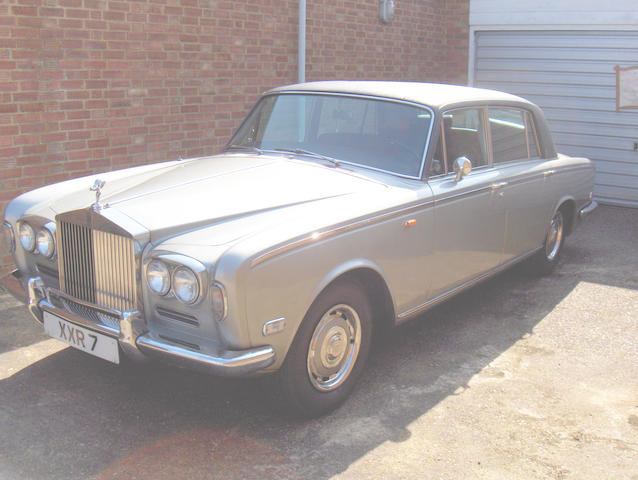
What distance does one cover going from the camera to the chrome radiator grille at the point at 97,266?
3344 mm

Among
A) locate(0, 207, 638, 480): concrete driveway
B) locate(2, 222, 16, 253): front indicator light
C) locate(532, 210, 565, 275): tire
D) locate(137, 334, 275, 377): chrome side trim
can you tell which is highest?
locate(2, 222, 16, 253): front indicator light

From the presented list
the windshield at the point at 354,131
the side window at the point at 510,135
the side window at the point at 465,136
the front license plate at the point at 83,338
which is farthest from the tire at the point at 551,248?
the front license plate at the point at 83,338

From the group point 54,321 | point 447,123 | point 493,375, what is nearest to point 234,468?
point 54,321

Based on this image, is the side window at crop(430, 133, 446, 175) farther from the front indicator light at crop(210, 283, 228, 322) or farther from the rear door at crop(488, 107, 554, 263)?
the front indicator light at crop(210, 283, 228, 322)

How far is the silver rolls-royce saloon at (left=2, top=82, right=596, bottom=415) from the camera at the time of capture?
3.18 meters

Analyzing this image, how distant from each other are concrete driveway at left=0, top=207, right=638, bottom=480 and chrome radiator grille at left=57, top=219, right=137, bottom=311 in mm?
662

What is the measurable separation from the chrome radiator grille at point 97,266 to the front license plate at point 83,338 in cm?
15

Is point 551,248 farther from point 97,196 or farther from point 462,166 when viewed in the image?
point 97,196

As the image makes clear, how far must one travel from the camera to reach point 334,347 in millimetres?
3666

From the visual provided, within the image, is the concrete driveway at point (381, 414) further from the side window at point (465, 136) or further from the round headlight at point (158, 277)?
the side window at point (465, 136)

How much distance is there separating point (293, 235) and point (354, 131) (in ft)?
4.72

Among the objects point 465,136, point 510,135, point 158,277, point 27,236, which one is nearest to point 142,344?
point 158,277

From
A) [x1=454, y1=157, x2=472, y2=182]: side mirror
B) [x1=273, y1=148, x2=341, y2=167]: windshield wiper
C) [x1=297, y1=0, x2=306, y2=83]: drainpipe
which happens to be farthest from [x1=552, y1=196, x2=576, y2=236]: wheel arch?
[x1=297, y1=0, x2=306, y2=83]: drainpipe

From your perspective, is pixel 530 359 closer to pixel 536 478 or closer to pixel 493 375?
pixel 493 375
